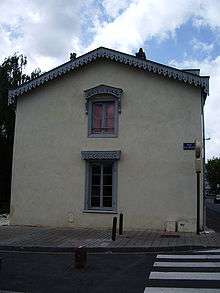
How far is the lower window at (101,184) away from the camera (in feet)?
57.9

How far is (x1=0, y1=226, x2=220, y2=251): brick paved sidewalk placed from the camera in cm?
1286

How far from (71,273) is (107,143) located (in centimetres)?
889

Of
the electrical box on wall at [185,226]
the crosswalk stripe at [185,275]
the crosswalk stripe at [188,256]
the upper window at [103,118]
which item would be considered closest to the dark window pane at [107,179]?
the upper window at [103,118]

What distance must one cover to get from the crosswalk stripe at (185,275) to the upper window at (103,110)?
914 cm

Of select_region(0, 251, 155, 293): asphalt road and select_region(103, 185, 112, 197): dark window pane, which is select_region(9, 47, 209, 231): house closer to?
select_region(103, 185, 112, 197): dark window pane

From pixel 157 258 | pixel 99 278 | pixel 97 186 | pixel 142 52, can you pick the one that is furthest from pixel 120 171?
pixel 99 278

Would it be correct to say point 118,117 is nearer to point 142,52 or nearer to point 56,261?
point 142,52

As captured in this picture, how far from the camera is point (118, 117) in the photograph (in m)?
17.8

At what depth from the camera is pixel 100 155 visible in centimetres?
1756

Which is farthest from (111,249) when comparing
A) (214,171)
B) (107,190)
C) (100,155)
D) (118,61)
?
(214,171)

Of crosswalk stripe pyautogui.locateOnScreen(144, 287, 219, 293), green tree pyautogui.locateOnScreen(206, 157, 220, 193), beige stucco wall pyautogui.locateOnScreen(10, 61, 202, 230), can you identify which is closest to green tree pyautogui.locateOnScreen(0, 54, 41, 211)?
beige stucco wall pyautogui.locateOnScreen(10, 61, 202, 230)

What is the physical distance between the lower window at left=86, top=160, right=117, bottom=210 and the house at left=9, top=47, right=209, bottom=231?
1.5 inches

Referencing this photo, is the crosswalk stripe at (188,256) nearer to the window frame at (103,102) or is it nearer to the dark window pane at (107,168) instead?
the dark window pane at (107,168)

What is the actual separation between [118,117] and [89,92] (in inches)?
59.6
